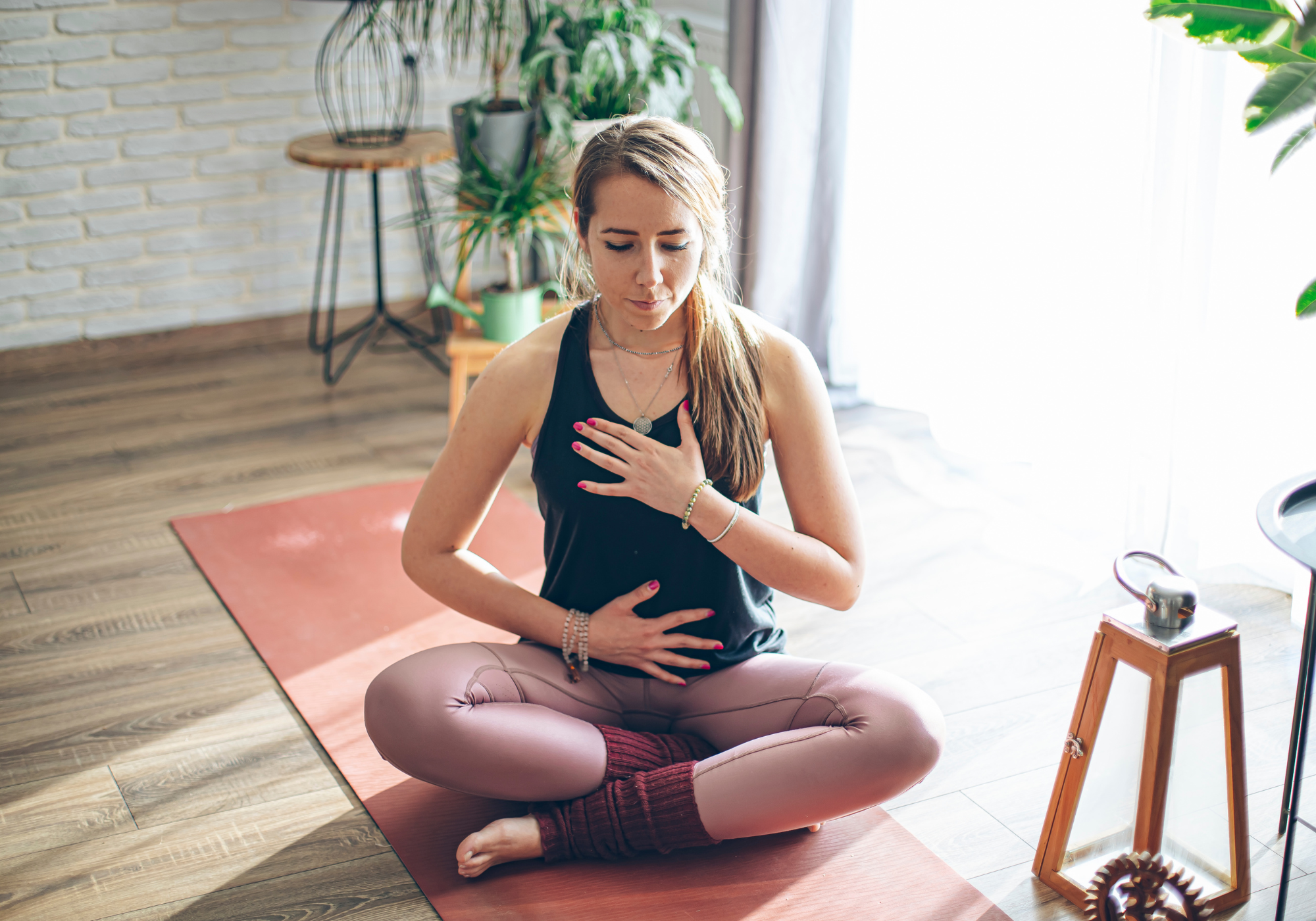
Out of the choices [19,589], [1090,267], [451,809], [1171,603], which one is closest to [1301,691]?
[1171,603]

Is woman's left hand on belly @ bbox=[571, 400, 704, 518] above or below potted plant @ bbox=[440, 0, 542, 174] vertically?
below

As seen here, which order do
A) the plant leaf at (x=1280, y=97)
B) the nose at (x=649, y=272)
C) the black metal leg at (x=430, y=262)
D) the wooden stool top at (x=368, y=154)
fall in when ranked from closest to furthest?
the plant leaf at (x=1280, y=97) < the nose at (x=649, y=272) < the wooden stool top at (x=368, y=154) < the black metal leg at (x=430, y=262)

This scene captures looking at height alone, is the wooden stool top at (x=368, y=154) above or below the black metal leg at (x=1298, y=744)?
above

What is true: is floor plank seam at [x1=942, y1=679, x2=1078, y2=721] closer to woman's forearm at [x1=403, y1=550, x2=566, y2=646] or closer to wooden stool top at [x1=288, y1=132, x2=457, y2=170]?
woman's forearm at [x1=403, y1=550, x2=566, y2=646]

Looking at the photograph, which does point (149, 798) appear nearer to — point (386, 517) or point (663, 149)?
point (386, 517)

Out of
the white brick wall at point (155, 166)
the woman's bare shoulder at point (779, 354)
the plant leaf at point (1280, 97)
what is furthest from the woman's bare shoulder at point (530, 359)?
the white brick wall at point (155, 166)

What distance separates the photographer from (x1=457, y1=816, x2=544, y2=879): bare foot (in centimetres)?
146

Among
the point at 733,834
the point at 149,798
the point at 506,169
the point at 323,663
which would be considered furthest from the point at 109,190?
the point at 733,834

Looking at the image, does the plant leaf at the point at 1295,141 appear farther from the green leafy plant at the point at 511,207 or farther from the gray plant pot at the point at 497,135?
the gray plant pot at the point at 497,135

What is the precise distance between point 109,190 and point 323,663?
1.88 metres

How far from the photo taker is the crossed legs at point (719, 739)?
1.42 m

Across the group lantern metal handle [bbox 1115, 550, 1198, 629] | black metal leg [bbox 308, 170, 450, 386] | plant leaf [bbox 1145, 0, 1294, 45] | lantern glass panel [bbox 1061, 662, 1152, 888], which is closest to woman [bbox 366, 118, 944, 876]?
lantern glass panel [bbox 1061, 662, 1152, 888]

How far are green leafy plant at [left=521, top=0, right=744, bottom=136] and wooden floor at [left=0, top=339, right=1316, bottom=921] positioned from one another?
2.62 feet

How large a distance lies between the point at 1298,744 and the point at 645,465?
2.55 ft
